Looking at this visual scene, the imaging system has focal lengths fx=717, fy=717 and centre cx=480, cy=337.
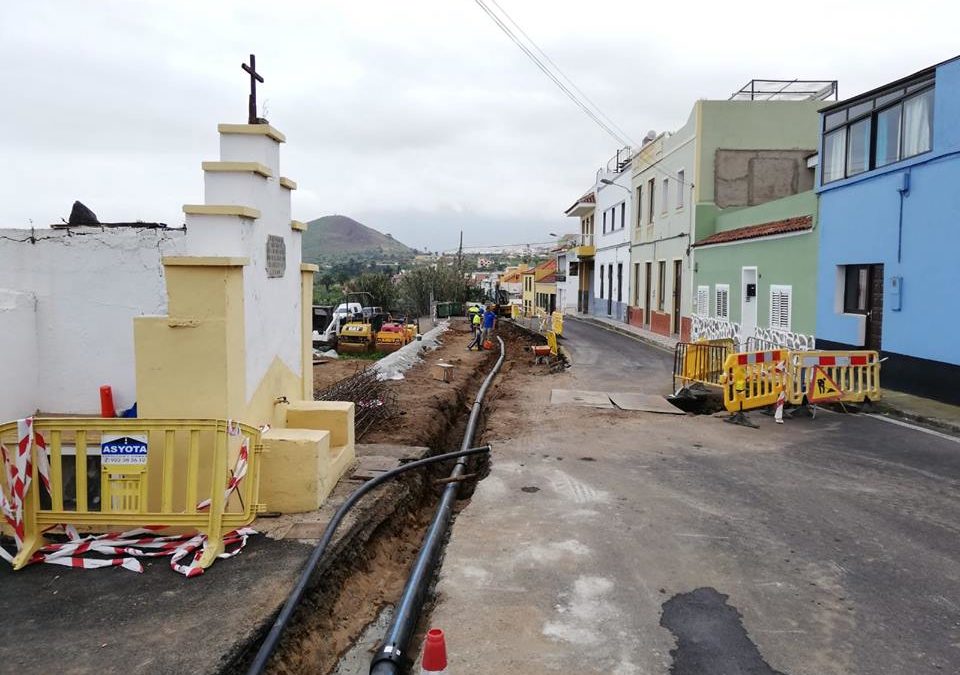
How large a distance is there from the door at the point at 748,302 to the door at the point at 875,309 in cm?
512

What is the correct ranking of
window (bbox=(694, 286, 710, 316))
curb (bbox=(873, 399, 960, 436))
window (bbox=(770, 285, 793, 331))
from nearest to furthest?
curb (bbox=(873, 399, 960, 436)) < window (bbox=(770, 285, 793, 331)) < window (bbox=(694, 286, 710, 316))

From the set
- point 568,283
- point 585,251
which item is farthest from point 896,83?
point 568,283

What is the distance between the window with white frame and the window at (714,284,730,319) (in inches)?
31.6

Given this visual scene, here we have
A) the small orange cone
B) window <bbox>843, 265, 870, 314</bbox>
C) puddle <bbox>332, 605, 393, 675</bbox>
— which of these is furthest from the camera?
window <bbox>843, 265, 870, 314</bbox>

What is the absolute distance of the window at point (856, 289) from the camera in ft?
49.9

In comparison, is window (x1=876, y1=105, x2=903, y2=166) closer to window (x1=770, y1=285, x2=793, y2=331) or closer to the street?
window (x1=770, y1=285, x2=793, y2=331)

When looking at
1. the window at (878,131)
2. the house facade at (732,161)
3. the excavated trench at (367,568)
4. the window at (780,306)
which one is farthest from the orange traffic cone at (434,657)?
the house facade at (732,161)

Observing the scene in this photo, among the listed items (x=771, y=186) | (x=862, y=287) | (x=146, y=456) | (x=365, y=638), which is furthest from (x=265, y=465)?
(x=771, y=186)

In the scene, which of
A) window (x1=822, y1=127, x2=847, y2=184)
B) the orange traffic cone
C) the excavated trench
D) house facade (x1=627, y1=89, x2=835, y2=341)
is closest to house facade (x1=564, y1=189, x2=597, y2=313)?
house facade (x1=627, y1=89, x2=835, y2=341)

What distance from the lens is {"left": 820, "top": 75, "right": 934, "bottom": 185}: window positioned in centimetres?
1323

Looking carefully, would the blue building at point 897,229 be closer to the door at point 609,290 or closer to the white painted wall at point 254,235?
the white painted wall at point 254,235

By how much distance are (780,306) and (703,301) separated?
5784 millimetres

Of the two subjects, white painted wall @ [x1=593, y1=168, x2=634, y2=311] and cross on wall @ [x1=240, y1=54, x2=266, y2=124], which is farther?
white painted wall @ [x1=593, y1=168, x2=634, y2=311]

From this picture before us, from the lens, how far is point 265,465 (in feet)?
19.8
